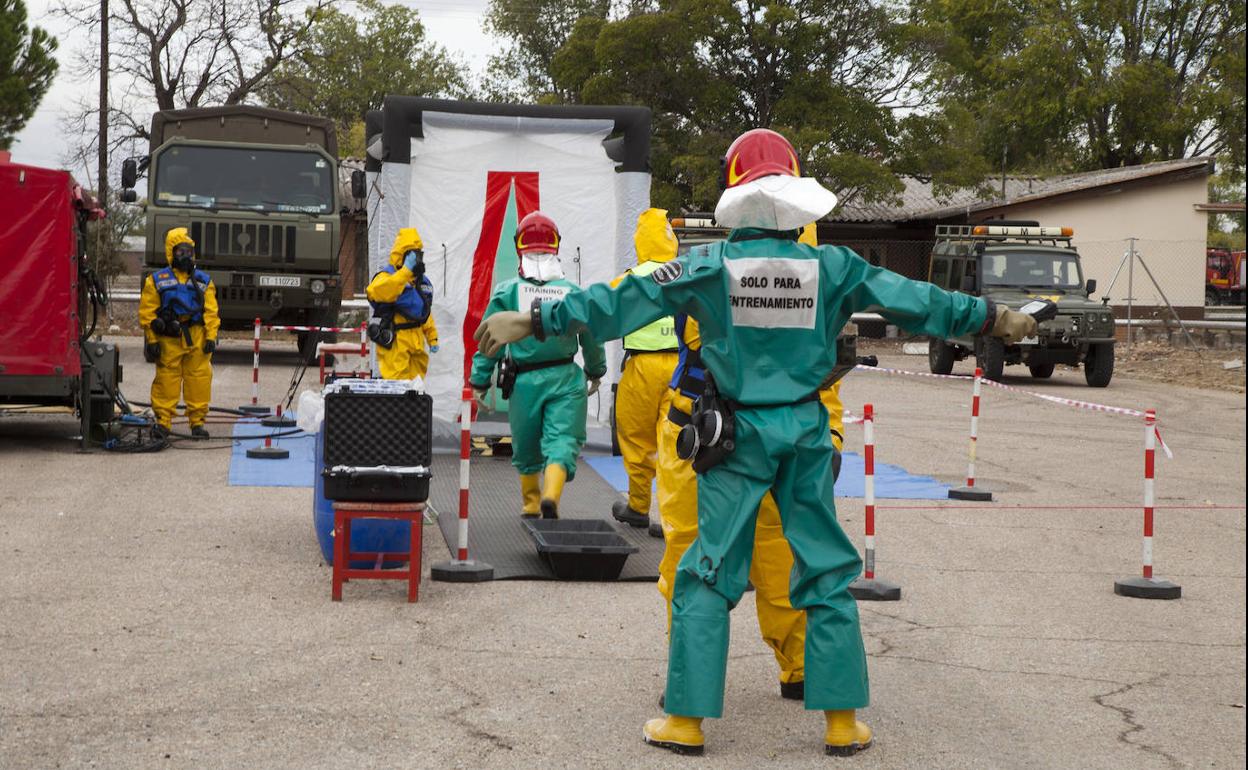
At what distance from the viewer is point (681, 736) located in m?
4.99

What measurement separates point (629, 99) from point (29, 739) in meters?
29.6

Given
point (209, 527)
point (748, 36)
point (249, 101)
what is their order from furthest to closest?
point (249, 101) < point (748, 36) < point (209, 527)

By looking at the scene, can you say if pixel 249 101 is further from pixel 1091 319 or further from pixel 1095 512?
pixel 1095 512

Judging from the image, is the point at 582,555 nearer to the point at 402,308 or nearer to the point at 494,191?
the point at 402,308

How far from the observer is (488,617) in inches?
275

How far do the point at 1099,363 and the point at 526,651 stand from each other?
1852cm

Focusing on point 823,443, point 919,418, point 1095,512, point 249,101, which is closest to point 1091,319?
point 919,418

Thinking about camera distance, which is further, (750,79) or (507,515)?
(750,79)

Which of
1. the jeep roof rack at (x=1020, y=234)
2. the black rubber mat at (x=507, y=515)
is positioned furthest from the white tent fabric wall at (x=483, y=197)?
the jeep roof rack at (x=1020, y=234)

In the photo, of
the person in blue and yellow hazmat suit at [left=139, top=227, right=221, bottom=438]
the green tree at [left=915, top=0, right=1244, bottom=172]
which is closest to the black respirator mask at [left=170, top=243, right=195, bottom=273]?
the person in blue and yellow hazmat suit at [left=139, top=227, right=221, bottom=438]

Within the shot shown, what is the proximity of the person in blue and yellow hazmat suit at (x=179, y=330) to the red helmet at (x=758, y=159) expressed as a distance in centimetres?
874

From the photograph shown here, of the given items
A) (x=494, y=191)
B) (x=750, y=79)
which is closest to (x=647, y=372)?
(x=494, y=191)

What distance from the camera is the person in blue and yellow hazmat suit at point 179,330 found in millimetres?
13242

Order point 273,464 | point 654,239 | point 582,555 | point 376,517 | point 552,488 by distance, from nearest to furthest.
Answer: point 376,517 → point 582,555 → point 654,239 → point 552,488 → point 273,464
